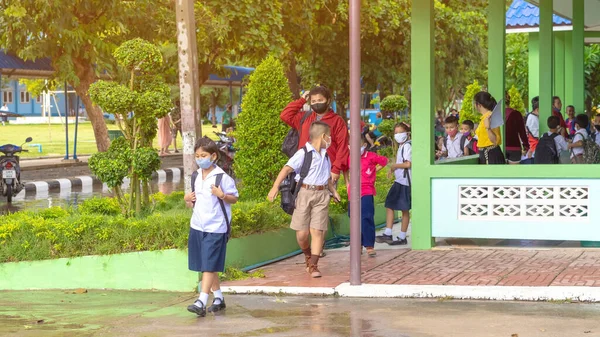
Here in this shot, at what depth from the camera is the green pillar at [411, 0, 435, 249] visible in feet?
35.3

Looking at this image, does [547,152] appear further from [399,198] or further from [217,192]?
[217,192]

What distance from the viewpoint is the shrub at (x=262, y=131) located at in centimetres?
1174

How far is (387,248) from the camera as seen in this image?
11.2m

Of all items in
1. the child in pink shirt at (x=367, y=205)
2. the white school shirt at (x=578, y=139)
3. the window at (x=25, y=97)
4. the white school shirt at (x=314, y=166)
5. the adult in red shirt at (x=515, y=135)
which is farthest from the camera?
the window at (x=25, y=97)

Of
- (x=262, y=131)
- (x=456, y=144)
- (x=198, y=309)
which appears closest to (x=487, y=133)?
(x=262, y=131)

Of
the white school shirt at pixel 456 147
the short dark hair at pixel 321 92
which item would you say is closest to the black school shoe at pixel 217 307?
the short dark hair at pixel 321 92

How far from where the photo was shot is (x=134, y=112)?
411 inches

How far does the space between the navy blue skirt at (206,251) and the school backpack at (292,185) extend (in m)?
1.30

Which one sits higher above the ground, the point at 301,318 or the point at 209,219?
the point at 209,219

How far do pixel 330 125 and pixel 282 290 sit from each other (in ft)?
6.22

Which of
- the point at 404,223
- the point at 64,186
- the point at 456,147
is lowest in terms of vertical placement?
the point at 404,223

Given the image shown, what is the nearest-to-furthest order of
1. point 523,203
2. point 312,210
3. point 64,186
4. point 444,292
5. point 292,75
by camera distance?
1. point 444,292
2. point 312,210
3. point 523,203
4. point 64,186
5. point 292,75

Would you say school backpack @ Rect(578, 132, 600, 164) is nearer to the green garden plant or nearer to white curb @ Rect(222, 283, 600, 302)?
white curb @ Rect(222, 283, 600, 302)

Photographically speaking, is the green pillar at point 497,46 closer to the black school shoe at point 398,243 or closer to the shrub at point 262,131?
the black school shoe at point 398,243
